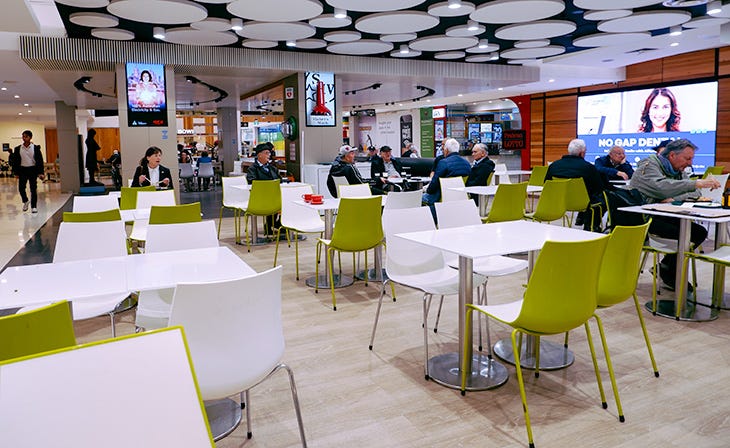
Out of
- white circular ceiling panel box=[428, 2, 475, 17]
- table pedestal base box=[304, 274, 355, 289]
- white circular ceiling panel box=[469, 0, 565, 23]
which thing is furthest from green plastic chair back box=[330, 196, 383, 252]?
white circular ceiling panel box=[469, 0, 565, 23]

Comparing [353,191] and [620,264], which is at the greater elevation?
[353,191]

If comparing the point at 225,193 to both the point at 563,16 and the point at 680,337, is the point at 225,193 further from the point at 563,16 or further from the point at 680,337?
the point at 680,337

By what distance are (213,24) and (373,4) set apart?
8.14 feet

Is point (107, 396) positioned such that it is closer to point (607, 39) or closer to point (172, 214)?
point (172, 214)

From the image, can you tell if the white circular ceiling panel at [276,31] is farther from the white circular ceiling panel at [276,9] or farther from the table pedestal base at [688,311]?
the table pedestal base at [688,311]

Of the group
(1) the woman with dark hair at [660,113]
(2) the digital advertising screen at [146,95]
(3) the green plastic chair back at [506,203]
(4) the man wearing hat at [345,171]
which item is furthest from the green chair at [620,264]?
(1) the woman with dark hair at [660,113]

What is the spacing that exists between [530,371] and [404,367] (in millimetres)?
778

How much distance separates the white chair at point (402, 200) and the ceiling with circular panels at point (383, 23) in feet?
7.93

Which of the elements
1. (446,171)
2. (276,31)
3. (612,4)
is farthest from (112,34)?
(612,4)

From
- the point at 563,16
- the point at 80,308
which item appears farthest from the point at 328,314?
the point at 563,16

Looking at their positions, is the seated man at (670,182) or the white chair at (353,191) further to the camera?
the white chair at (353,191)

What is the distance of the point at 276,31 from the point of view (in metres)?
8.25

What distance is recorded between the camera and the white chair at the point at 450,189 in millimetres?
6523

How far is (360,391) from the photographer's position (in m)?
3.21
